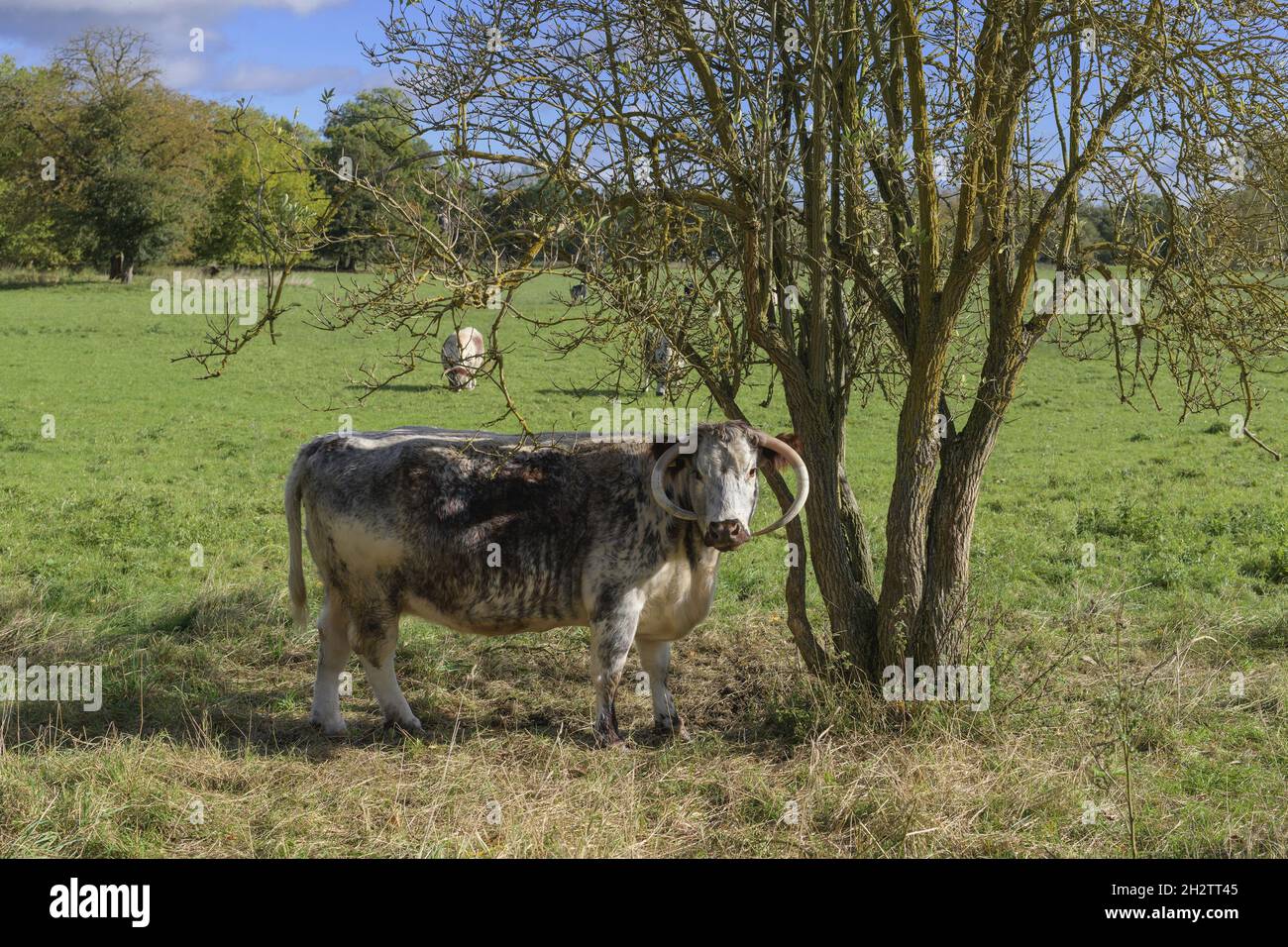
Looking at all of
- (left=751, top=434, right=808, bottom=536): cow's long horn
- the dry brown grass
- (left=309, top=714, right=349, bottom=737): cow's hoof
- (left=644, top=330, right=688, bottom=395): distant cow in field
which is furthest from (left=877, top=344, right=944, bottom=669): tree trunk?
(left=309, top=714, right=349, bottom=737): cow's hoof

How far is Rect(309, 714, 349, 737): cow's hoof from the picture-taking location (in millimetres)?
7949

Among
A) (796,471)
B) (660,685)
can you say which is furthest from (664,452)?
(660,685)

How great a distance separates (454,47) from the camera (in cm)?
768

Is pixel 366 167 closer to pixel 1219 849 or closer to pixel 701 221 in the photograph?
pixel 701 221

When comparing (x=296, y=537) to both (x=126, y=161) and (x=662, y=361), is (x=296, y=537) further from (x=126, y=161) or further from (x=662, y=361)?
(x=126, y=161)

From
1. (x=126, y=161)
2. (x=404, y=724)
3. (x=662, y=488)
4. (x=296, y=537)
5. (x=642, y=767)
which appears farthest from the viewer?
(x=126, y=161)

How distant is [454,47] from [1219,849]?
6.70 m

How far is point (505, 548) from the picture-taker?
8.04 m

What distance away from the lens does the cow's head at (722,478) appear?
7.44 metres

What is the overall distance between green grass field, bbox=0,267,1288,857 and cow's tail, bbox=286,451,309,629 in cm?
74

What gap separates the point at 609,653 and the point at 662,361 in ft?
7.29

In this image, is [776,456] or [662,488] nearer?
[662,488]

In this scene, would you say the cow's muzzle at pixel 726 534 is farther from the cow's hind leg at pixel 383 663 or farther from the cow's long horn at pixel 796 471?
the cow's hind leg at pixel 383 663

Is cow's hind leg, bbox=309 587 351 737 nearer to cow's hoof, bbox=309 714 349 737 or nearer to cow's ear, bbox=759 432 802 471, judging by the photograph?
cow's hoof, bbox=309 714 349 737
